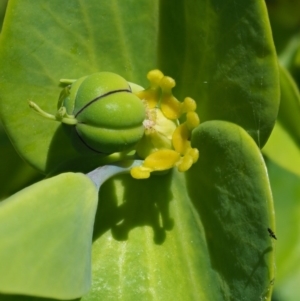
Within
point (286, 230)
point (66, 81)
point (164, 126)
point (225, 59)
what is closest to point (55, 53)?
point (66, 81)

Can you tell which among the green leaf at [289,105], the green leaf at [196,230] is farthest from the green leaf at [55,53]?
the green leaf at [289,105]

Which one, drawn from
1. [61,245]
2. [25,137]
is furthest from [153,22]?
[61,245]

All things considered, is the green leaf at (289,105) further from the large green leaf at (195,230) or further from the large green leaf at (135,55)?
the large green leaf at (195,230)

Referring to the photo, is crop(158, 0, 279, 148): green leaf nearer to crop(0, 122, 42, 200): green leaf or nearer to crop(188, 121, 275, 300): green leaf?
crop(188, 121, 275, 300): green leaf

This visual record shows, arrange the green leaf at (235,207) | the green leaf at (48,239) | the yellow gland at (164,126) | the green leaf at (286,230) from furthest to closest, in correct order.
Answer: the green leaf at (286,230) → the yellow gland at (164,126) → the green leaf at (235,207) → the green leaf at (48,239)

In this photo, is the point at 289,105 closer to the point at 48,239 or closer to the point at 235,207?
the point at 235,207

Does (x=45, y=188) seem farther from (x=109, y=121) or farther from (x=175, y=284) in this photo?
(x=175, y=284)

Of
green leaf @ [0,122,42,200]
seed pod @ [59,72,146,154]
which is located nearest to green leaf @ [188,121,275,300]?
seed pod @ [59,72,146,154]
